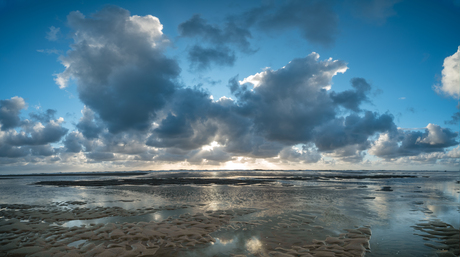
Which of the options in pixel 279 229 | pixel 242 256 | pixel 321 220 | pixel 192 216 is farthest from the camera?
pixel 192 216

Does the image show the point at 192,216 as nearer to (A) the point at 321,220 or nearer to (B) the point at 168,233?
(B) the point at 168,233

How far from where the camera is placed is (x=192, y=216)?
17.9 metres

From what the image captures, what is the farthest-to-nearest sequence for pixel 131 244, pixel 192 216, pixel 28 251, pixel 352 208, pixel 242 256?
1. pixel 352 208
2. pixel 192 216
3. pixel 131 244
4. pixel 28 251
5. pixel 242 256

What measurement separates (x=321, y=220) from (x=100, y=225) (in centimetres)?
1628

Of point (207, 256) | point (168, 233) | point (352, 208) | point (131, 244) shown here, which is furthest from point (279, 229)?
point (352, 208)

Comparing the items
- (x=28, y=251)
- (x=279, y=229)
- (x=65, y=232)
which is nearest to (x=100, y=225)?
(x=65, y=232)

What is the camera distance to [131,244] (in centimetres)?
1152

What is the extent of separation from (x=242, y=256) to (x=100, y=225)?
11026 millimetres

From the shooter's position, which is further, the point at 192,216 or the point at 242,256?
the point at 192,216

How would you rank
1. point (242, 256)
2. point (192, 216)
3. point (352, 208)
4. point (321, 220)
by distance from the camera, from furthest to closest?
1. point (352, 208)
2. point (192, 216)
3. point (321, 220)
4. point (242, 256)

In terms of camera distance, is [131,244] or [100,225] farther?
[100,225]

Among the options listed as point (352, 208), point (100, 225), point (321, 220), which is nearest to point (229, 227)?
point (321, 220)

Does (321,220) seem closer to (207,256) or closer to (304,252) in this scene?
(304,252)

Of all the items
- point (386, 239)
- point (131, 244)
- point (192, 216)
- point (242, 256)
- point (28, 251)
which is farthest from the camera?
point (192, 216)
